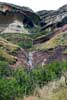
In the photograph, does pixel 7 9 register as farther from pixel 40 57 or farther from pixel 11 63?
pixel 11 63

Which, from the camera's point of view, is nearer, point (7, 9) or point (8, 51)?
point (8, 51)

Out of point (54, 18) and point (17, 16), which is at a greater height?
point (17, 16)

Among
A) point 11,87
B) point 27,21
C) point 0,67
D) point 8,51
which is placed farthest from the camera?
point 27,21

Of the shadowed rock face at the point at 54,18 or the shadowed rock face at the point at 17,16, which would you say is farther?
the shadowed rock face at the point at 17,16

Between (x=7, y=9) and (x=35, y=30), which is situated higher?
(x=7, y=9)

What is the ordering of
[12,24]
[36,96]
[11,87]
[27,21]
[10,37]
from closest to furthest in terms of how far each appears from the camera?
[36,96] → [11,87] → [10,37] → [12,24] → [27,21]

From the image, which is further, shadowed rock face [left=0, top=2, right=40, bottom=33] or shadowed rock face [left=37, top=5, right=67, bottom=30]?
shadowed rock face [left=0, top=2, right=40, bottom=33]

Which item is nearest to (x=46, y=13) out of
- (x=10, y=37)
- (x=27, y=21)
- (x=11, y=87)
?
(x=27, y=21)

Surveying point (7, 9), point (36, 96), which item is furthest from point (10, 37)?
point (36, 96)

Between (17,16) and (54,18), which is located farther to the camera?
(17,16)
